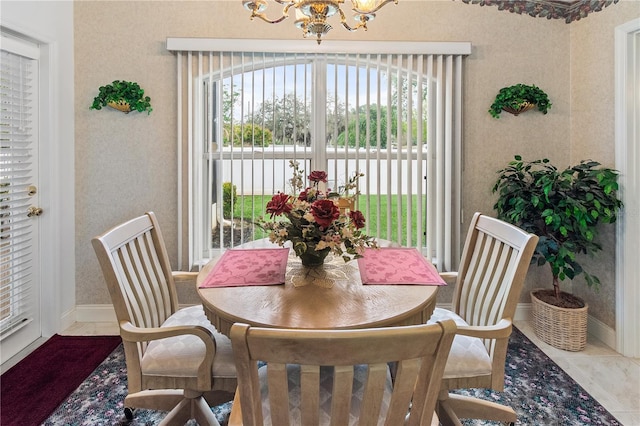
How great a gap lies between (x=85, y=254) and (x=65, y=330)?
1.93 ft

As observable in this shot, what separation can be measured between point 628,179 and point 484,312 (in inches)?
65.9

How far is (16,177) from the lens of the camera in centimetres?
231

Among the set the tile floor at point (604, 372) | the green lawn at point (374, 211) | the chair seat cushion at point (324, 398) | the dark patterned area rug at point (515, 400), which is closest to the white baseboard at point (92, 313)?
the tile floor at point (604, 372)

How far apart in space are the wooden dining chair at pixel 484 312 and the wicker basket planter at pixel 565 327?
112 centimetres

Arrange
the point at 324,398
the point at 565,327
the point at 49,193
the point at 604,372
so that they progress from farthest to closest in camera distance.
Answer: the point at 49,193 → the point at 565,327 → the point at 604,372 → the point at 324,398

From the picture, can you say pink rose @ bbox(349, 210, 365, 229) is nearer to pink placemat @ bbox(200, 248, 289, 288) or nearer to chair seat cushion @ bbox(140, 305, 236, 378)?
pink placemat @ bbox(200, 248, 289, 288)

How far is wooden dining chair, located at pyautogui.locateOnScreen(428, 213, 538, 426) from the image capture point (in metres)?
1.38

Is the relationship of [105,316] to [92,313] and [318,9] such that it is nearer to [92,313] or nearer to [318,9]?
[92,313]

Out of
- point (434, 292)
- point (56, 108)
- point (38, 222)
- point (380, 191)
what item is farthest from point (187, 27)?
point (434, 292)

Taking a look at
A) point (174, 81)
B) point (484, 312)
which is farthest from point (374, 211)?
point (174, 81)

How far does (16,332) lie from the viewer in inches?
92.4

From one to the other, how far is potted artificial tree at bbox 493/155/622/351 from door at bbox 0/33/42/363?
133 inches

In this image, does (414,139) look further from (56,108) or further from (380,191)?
(56,108)

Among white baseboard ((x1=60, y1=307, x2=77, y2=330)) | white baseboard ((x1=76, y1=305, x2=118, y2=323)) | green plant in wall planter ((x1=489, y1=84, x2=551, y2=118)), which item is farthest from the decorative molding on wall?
white baseboard ((x1=60, y1=307, x2=77, y2=330))
